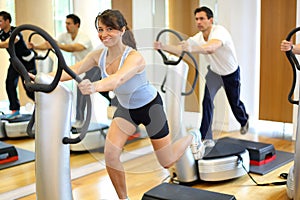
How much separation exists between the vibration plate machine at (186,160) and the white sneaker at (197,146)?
4 centimetres

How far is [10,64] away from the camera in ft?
10.4

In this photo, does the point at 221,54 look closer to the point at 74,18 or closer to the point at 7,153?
the point at 74,18

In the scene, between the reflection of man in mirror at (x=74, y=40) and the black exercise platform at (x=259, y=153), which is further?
the black exercise platform at (x=259, y=153)

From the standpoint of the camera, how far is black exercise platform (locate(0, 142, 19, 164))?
3447 mm

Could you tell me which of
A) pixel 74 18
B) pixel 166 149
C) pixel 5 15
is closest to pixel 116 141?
pixel 166 149

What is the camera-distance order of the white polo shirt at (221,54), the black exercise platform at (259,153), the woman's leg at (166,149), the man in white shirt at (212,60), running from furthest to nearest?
the black exercise platform at (259,153), the white polo shirt at (221,54), the man in white shirt at (212,60), the woman's leg at (166,149)

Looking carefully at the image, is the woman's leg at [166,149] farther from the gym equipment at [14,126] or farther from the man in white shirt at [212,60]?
the gym equipment at [14,126]

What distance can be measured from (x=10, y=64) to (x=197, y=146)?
157 cm

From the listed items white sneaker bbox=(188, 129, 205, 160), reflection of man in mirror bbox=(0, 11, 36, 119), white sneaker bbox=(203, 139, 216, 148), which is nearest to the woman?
white sneaker bbox=(188, 129, 205, 160)

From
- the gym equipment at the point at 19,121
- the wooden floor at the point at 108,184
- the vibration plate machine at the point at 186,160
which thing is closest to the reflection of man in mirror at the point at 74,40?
the gym equipment at the point at 19,121

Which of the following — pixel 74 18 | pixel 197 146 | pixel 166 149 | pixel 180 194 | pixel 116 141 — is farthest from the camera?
pixel 74 18

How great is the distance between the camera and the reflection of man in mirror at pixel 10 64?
122 inches

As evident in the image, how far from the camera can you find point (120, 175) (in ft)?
8.82

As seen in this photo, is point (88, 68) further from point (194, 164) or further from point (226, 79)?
point (226, 79)
